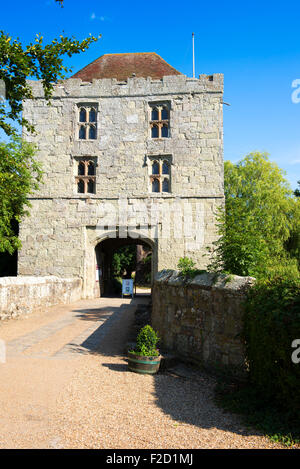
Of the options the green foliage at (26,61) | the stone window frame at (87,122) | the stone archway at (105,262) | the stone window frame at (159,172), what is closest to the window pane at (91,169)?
the stone window frame at (87,122)

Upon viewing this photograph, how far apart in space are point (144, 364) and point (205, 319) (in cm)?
118

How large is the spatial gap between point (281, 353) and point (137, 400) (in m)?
1.88

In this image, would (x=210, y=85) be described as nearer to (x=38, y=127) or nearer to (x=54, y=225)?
(x=38, y=127)

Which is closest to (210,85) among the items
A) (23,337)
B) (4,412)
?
(23,337)

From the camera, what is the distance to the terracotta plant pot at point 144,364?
5.27m

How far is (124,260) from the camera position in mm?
31469

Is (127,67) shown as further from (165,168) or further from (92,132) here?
(165,168)

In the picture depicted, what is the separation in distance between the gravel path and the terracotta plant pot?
0.12 meters

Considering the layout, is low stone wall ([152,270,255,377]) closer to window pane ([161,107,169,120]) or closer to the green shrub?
the green shrub

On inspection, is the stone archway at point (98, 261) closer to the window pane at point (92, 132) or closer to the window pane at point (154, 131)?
the window pane at point (92, 132)

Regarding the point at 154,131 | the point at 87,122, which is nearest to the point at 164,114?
the point at 154,131

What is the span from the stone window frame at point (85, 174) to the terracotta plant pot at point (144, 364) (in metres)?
10.9

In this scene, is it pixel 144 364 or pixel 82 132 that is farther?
pixel 82 132

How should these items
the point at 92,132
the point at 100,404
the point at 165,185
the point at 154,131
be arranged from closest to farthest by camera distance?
the point at 100,404 → the point at 165,185 → the point at 154,131 → the point at 92,132
